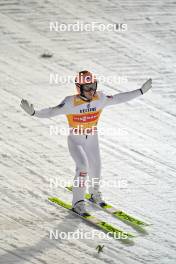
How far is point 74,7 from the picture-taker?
22.1 metres

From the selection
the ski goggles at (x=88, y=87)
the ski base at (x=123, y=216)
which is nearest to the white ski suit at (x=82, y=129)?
the ski goggles at (x=88, y=87)

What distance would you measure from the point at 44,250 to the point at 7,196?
65.8 inches

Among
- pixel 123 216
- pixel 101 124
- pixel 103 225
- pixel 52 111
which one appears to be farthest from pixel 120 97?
pixel 101 124

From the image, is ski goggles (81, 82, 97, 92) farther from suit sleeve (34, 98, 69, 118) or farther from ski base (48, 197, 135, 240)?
ski base (48, 197, 135, 240)

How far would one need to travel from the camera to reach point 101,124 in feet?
55.3

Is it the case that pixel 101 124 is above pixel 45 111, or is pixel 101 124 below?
below

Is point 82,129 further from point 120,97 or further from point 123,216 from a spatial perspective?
point 123,216

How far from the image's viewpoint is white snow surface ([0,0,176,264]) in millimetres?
12688

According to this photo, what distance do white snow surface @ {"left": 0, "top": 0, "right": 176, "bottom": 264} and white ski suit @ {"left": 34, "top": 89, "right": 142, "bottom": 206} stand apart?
50cm

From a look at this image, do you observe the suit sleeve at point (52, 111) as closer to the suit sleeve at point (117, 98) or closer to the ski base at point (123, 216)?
the suit sleeve at point (117, 98)

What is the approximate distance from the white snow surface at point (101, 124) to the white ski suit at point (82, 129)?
1.64ft

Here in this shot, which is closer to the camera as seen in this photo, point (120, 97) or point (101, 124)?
point (120, 97)

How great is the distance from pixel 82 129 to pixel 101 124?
327 cm

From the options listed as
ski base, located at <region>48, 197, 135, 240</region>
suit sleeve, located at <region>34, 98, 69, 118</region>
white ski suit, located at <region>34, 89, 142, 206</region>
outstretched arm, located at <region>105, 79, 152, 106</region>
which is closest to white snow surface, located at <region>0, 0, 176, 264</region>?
ski base, located at <region>48, 197, 135, 240</region>
